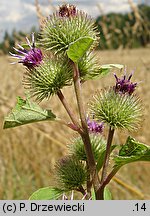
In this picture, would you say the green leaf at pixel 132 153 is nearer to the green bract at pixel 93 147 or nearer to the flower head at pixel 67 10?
the green bract at pixel 93 147

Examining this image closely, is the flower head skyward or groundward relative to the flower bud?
skyward

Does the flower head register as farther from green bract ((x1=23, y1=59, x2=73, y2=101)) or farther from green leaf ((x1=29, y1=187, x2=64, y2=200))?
green leaf ((x1=29, y1=187, x2=64, y2=200))

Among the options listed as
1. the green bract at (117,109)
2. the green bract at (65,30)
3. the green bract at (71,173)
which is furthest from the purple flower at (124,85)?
the green bract at (71,173)

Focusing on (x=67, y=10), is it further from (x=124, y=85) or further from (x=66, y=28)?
(x=124, y=85)

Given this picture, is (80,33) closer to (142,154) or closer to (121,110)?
(121,110)

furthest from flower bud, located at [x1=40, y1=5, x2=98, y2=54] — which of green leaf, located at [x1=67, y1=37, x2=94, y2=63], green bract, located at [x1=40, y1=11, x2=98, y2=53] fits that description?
green leaf, located at [x1=67, y1=37, x2=94, y2=63]

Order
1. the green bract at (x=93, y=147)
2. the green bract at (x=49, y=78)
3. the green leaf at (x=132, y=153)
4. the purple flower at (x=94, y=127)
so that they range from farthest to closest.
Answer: the purple flower at (x=94, y=127), the green bract at (x=93, y=147), the green bract at (x=49, y=78), the green leaf at (x=132, y=153)
